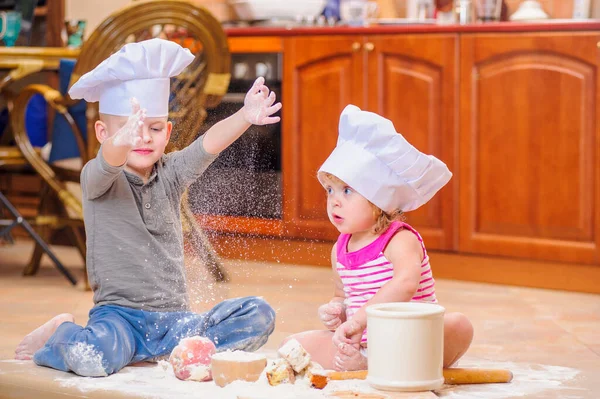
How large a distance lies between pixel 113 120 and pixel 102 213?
0.64ft

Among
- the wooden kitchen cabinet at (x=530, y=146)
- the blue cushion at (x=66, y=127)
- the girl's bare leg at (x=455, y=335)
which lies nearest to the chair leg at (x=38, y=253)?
the blue cushion at (x=66, y=127)

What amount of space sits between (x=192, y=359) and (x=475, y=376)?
0.54m

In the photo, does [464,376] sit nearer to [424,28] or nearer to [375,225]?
[375,225]

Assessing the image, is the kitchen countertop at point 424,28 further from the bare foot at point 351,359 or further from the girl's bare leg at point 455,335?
the bare foot at point 351,359

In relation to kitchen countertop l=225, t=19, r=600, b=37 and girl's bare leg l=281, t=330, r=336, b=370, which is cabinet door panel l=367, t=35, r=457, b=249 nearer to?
kitchen countertop l=225, t=19, r=600, b=37

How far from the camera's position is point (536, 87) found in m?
3.30

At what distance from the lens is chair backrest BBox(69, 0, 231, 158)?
3.20 metres

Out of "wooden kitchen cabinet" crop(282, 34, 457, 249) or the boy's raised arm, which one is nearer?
the boy's raised arm

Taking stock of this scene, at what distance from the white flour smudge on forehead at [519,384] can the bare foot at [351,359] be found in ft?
0.57

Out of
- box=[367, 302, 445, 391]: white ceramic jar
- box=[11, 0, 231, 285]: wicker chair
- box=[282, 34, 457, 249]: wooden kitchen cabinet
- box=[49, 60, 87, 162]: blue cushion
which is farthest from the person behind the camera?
box=[282, 34, 457, 249]: wooden kitchen cabinet

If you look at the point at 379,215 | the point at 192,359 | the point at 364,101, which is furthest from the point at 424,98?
the point at 192,359

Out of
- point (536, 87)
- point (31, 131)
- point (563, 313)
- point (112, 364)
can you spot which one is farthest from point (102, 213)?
point (31, 131)

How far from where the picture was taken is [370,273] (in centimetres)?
204

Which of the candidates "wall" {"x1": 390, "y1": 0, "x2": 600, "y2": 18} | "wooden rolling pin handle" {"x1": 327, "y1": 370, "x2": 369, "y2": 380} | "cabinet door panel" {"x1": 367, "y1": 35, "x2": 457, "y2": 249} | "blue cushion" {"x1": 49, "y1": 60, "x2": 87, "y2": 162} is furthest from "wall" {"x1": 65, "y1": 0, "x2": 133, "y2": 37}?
"wooden rolling pin handle" {"x1": 327, "y1": 370, "x2": 369, "y2": 380}
